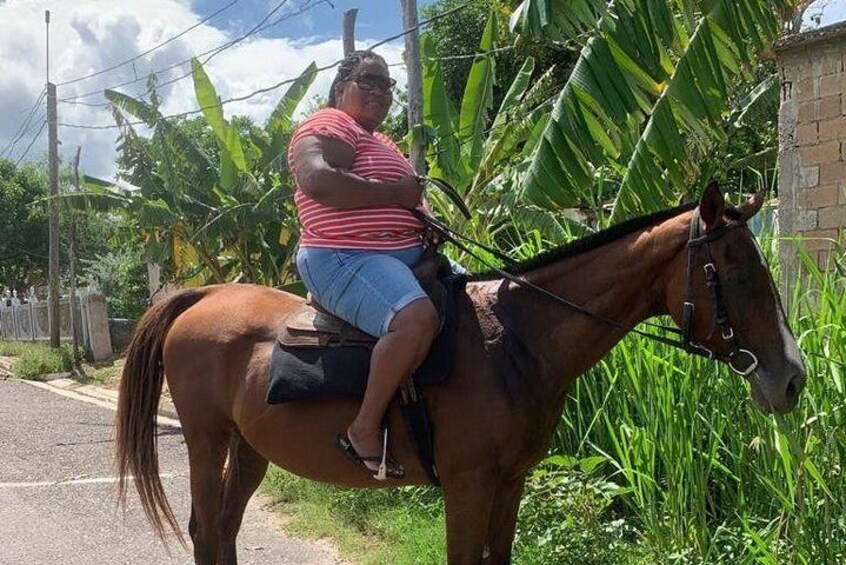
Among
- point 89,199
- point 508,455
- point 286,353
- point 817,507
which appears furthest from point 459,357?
point 89,199

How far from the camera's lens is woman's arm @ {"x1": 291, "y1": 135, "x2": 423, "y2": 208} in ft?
9.58

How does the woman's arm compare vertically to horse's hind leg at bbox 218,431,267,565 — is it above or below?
above

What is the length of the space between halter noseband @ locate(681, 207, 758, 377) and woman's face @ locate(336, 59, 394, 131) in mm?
1346

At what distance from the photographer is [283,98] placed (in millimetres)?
11297

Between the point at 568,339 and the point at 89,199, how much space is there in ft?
34.7

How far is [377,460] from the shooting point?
9.80 feet

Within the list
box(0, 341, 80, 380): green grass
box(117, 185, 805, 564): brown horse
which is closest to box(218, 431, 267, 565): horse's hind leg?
box(117, 185, 805, 564): brown horse

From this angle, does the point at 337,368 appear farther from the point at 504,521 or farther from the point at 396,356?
the point at 504,521

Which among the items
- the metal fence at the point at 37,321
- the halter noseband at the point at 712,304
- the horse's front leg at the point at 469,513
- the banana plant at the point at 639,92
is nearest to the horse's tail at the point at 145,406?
the horse's front leg at the point at 469,513

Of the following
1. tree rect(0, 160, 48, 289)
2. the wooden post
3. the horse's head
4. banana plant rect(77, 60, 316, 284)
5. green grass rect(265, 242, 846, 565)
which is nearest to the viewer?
the horse's head

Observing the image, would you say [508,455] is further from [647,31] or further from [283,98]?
[283,98]

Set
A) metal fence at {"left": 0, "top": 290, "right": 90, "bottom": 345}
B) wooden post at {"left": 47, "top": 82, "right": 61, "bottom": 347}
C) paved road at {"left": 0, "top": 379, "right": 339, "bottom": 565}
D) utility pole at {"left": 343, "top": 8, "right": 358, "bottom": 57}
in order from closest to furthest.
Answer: paved road at {"left": 0, "top": 379, "right": 339, "bottom": 565} < utility pole at {"left": 343, "top": 8, "right": 358, "bottom": 57} < wooden post at {"left": 47, "top": 82, "right": 61, "bottom": 347} < metal fence at {"left": 0, "top": 290, "right": 90, "bottom": 345}

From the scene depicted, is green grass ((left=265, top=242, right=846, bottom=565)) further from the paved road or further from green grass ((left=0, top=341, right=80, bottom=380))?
green grass ((left=0, top=341, right=80, bottom=380))

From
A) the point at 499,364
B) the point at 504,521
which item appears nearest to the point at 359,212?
the point at 499,364
